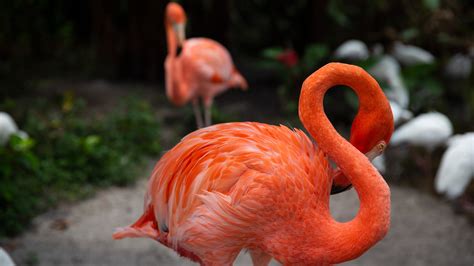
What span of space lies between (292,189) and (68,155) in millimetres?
3388

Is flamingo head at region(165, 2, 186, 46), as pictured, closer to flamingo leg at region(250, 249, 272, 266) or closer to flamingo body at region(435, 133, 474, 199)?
flamingo body at region(435, 133, 474, 199)

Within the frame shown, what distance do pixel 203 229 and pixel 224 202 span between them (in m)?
0.17

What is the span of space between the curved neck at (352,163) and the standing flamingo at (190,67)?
3.39 meters

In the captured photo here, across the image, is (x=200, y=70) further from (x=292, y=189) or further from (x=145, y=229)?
(x=292, y=189)

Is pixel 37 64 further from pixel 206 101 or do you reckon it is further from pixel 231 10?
pixel 206 101

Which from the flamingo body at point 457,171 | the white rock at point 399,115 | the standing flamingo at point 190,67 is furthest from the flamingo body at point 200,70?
the flamingo body at point 457,171

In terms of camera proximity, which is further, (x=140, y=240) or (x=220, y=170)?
(x=140, y=240)

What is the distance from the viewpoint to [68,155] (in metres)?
5.53

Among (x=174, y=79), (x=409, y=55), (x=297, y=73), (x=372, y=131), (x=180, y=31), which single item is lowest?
(x=409, y=55)

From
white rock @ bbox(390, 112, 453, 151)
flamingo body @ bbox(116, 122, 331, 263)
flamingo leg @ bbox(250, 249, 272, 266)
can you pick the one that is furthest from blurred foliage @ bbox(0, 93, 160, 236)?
white rock @ bbox(390, 112, 453, 151)

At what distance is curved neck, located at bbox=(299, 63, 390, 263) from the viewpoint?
2521 mm

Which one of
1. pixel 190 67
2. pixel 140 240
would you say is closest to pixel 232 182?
pixel 140 240

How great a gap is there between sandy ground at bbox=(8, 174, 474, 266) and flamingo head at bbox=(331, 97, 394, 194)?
5.84 feet

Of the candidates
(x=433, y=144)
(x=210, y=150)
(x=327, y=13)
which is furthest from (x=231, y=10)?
(x=210, y=150)
